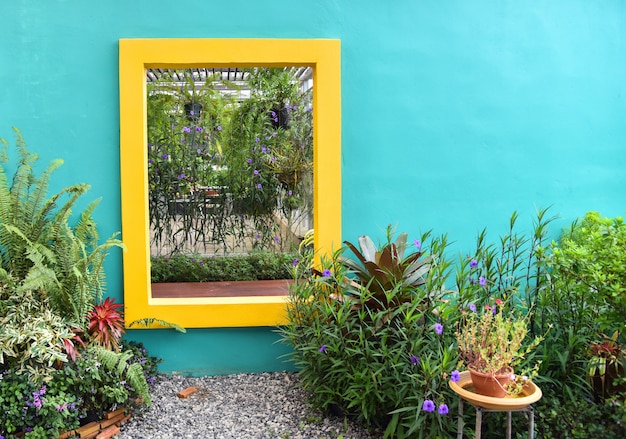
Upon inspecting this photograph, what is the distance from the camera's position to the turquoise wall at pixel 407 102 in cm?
374

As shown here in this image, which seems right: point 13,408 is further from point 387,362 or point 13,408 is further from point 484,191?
point 484,191

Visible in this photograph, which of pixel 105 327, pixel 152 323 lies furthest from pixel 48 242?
pixel 152 323

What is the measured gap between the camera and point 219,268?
6340 millimetres

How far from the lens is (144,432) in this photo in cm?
326

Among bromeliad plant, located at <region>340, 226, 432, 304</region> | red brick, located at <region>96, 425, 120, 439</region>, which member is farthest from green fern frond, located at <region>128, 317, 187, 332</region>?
bromeliad plant, located at <region>340, 226, 432, 304</region>

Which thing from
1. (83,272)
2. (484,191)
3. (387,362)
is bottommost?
(387,362)

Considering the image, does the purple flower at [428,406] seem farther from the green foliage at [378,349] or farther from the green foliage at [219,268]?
the green foliage at [219,268]

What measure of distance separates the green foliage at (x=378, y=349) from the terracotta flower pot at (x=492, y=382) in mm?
215

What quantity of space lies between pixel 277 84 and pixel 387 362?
14.5ft

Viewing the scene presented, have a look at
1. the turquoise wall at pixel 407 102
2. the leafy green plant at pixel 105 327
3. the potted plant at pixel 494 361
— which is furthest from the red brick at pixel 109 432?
the potted plant at pixel 494 361

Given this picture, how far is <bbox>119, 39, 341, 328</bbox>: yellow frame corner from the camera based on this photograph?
3.72m

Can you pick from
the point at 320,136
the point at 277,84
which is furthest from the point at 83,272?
the point at 277,84

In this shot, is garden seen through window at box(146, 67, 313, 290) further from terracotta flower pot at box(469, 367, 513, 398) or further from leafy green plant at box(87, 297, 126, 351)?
terracotta flower pot at box(469, 367, 513, 398)

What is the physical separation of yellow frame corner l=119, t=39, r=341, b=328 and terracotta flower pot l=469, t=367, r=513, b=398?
1.59 m
